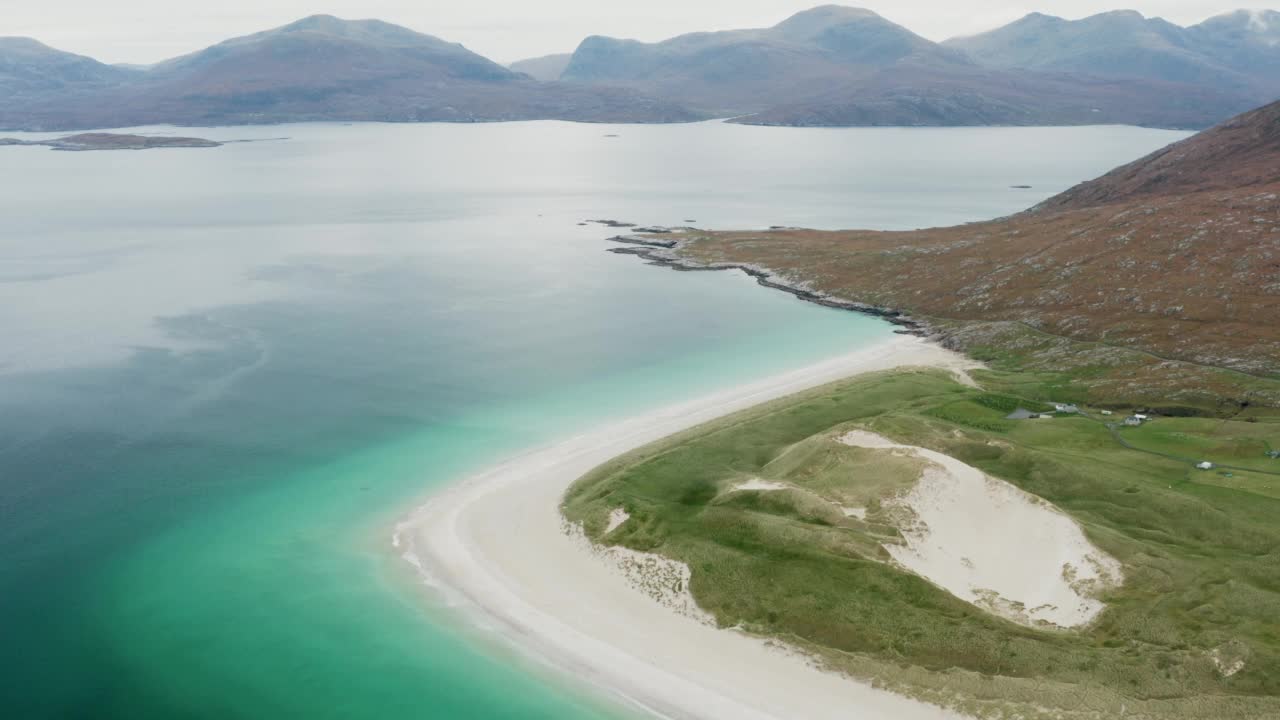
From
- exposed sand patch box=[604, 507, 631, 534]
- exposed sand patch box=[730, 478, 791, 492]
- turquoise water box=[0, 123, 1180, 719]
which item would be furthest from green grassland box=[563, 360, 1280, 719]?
turquoise water box=[0, 123, 1180, 719]

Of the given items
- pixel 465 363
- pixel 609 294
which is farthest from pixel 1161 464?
pixel 609 294

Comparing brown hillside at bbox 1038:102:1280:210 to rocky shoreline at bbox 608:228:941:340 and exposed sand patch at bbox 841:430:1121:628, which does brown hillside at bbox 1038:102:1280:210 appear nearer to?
rocky shoreline at bbox 608:228:941:340

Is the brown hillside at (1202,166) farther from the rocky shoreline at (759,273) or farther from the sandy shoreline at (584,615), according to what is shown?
the sandy shoreline at (584,615)

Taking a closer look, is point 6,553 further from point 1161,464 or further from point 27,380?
point 1161,464

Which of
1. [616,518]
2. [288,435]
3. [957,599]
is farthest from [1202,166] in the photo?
[288,435]

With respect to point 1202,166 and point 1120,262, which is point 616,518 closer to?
point 1120,262
